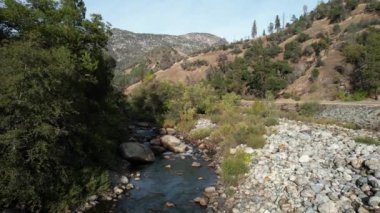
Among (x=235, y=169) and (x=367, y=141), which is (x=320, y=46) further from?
(x=235, y=169)

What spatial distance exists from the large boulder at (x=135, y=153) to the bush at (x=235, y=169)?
7.06 m

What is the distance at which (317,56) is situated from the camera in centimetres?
7631

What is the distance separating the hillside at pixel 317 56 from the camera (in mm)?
61000

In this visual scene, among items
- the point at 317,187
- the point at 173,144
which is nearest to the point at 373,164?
the point at 317,187

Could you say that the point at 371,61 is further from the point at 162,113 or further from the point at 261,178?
the point at 261,178

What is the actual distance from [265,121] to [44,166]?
71.9ft

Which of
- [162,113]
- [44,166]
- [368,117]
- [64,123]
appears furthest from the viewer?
[162,113]

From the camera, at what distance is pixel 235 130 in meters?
29.1

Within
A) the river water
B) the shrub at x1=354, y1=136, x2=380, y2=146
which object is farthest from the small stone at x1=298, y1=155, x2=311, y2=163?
the river water

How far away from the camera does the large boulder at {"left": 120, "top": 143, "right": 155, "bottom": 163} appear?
84.3ft

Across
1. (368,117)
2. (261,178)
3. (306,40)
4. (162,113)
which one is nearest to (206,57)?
(306,40)

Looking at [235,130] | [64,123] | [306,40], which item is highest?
[306,40]

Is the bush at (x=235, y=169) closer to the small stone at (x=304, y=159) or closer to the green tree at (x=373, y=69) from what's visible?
the small stone at (x=304, y=159)

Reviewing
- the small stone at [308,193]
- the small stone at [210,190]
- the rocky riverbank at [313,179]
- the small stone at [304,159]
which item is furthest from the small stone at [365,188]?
the small stone at [210,190]
